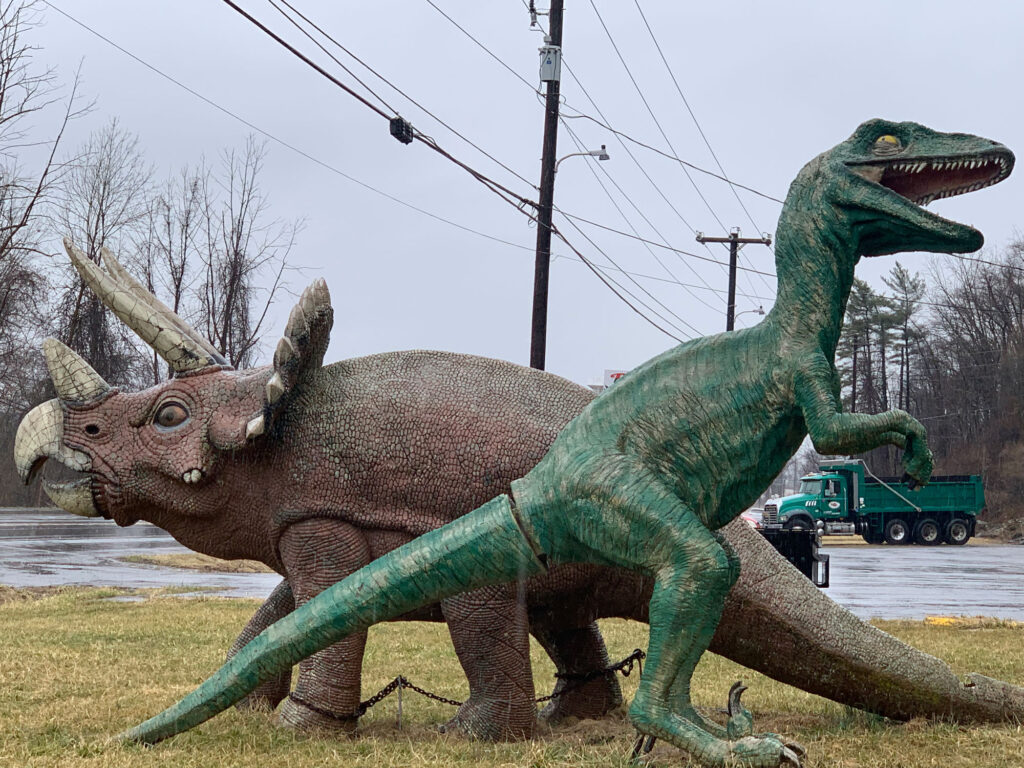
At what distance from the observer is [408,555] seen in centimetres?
423

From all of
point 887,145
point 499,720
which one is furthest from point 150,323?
point 887,145

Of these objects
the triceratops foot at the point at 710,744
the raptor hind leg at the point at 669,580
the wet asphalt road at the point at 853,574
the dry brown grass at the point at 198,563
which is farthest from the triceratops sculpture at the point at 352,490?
the dry brown grass at the point at 198,563

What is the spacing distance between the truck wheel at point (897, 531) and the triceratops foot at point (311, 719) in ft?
86.5

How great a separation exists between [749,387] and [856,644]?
162 centimetres

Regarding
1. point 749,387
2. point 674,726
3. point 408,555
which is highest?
point 749,387

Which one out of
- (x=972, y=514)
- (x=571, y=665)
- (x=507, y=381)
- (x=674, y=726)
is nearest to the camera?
(x=674, y=726)

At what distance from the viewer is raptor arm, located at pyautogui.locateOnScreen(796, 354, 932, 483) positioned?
3.94 meters

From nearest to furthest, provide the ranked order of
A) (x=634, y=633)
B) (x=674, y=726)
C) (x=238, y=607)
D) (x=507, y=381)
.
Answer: (x=674, y=726), (x=507, y=381), (x=634, y=633), (x=238, y=607)

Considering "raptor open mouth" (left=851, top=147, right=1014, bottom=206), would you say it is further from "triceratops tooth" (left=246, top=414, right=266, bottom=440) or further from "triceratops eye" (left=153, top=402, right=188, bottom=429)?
"triceratops eye" (left=153, top=402, right=188, bottom=429)

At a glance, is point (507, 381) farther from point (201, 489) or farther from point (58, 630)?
point (58, 630)

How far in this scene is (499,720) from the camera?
4.85 m

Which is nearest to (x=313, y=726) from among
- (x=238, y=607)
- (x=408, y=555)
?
(x=408, y=555)

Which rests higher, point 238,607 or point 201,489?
point 201,489

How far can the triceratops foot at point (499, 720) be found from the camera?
15.9ft
